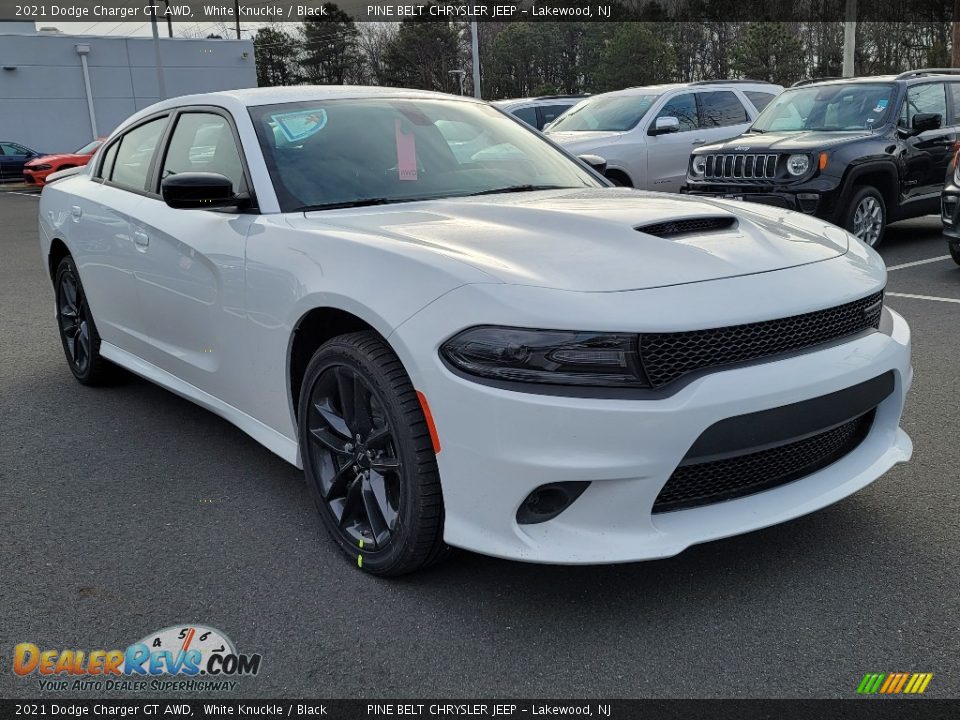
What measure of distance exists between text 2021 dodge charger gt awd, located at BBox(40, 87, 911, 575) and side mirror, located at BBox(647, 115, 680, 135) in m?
7.40

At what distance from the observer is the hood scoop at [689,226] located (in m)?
3.07

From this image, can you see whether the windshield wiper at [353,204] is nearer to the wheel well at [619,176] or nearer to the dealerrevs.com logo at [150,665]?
the dealerrevs.com logo at [150,665]

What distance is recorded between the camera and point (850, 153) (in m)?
8.89

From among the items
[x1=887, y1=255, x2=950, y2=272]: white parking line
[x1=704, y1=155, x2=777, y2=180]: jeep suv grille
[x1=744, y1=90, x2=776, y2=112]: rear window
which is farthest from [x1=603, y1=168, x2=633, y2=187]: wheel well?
[x1=887, y1=255, x2=950, y2=272]: white parking line

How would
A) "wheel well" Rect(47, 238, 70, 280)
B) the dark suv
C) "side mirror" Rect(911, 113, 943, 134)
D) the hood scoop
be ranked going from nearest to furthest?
the hood scoop → "wheel well" Rect(47, 238, 70, 280) → the dark suv → "side mirror" Rect(911, 113, 943, 134)

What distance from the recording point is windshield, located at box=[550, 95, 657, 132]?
1170cm

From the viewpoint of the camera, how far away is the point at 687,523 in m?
2.62

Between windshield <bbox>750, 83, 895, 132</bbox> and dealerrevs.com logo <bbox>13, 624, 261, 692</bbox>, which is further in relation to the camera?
windshield <bbox>750, 83, 895, 132</bbox>

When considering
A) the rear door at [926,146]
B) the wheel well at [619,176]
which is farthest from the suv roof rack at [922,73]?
the wheel well at [619,176]

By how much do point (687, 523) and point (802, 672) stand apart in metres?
0.47

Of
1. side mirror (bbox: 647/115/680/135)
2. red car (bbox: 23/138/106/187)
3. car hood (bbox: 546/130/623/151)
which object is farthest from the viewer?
red car (bbox: 23/138/106/187)

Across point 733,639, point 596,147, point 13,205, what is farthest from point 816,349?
point 13,205

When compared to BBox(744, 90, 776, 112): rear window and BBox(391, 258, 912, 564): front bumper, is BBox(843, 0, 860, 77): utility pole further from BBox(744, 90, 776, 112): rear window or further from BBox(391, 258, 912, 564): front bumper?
BBox(391, 258, 912, 564): front bumper

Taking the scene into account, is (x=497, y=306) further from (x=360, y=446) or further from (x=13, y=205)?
(x=13, y=205)
